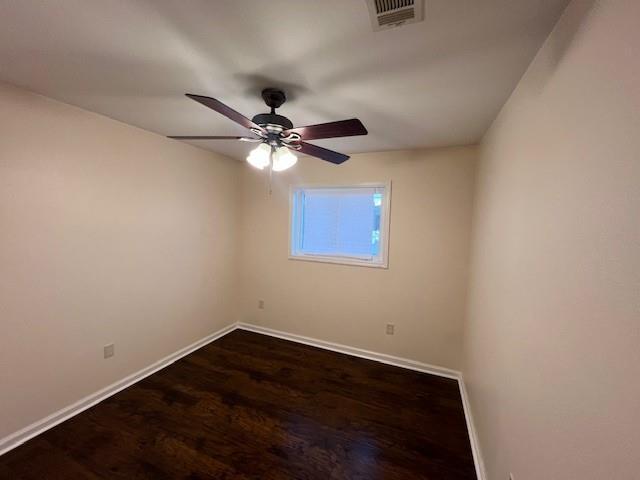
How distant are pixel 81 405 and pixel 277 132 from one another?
8.32 ft

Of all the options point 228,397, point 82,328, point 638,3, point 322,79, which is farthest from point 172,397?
point 638,3

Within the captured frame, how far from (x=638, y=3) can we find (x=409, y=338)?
275 centimetres

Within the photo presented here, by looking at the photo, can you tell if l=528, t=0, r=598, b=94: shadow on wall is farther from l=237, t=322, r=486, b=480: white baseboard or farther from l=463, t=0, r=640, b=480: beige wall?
l=237, t=322, r=486, b=480: white baseboard

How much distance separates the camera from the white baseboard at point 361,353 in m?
2.71

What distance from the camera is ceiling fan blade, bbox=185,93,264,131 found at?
117 cm

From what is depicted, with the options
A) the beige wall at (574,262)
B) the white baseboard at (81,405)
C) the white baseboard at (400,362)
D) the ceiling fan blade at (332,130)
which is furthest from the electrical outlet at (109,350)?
the beige wall at (574,262)

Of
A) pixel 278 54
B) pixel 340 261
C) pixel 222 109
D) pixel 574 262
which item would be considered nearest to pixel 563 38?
pixel 574 262

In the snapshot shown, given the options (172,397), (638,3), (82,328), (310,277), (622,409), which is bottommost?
(172,397)

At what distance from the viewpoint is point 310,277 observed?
3232 mm

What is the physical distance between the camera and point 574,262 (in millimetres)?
776

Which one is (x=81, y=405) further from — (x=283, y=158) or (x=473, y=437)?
(x=473, y=437)

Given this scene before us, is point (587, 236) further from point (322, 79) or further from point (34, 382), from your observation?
point (34, 382)

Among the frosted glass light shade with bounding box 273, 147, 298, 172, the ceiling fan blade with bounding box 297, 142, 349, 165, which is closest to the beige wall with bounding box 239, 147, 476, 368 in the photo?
the ceiling fan blade with bounding box 297, 142, 349, 165

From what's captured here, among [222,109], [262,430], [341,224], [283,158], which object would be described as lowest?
[262,430]
